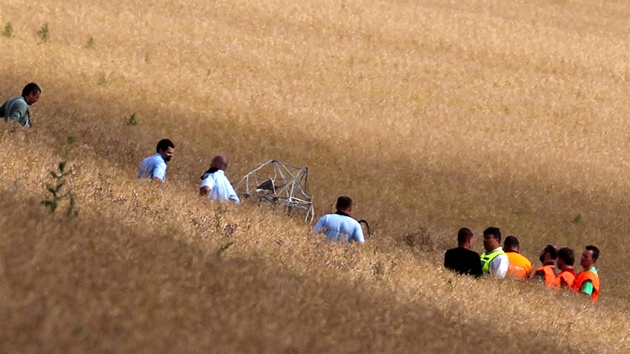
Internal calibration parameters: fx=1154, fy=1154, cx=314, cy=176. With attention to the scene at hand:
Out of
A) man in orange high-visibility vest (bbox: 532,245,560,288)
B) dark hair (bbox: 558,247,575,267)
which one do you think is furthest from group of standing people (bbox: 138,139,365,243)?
dark hair (bbox: 558,247,575,267)

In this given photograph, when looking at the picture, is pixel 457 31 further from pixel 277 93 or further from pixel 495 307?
pixel 495 307

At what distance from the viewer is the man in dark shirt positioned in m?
14.5

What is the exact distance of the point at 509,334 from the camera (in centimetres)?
1020

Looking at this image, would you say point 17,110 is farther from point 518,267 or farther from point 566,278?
point 566,278

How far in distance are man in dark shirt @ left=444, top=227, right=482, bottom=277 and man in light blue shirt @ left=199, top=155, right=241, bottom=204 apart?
3.33 m

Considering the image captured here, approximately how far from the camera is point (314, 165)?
84.8 feet

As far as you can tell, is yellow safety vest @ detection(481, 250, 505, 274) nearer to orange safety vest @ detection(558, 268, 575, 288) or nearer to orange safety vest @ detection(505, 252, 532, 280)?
orange safety vest @ detection(505, 252, 532, 280)

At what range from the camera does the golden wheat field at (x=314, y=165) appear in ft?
25.2

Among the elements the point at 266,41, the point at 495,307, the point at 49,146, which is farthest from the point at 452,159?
the point at 495,307


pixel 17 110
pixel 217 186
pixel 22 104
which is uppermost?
pixel 22 104

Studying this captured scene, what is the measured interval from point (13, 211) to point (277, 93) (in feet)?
74.1

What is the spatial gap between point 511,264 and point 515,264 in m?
0.07

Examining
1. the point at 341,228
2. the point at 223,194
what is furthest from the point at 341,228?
the point at 223,194

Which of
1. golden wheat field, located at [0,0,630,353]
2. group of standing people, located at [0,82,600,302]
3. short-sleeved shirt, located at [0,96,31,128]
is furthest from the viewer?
short-sleeved shirt, located at [0,96,31,128]
